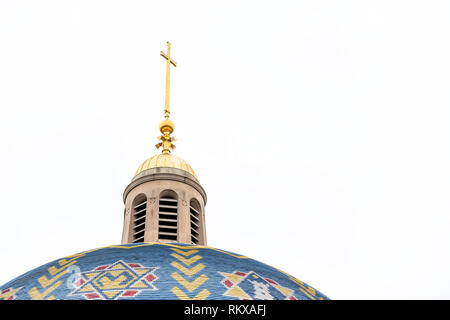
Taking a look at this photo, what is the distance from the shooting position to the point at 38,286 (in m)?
14.2

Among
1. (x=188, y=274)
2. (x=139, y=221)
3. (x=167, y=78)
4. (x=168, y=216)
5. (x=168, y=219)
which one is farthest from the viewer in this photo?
(x=167, y=78)

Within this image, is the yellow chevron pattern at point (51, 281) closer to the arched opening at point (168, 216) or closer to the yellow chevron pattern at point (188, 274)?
the yellow chevron pattern at point (188, 274)

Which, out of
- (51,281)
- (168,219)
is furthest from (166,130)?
(51,281)

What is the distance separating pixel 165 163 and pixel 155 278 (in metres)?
10.6

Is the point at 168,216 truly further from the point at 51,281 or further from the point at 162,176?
the point at 51,281

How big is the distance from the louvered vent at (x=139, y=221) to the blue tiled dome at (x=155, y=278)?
5857mm

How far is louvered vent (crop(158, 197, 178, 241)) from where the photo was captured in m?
21.8

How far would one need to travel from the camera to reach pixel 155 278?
1384cm

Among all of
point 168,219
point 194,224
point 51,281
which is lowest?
point 51,281

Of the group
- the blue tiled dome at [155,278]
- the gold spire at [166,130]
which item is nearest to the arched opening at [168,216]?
the gold spire at [166,130]

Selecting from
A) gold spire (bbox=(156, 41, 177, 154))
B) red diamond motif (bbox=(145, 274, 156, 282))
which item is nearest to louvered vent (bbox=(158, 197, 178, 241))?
gold spire (bbox=(156, 41, 177, 154))
